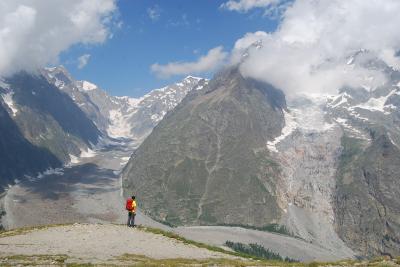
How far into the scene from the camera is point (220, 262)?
58344 mm

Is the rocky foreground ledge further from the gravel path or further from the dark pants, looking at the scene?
the dark pants

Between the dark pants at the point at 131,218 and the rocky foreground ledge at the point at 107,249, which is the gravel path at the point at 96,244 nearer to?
the rocky foreground ledge at the point at 107,249

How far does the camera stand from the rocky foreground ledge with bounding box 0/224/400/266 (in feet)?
181

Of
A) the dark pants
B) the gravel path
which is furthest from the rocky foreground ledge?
the dark pants

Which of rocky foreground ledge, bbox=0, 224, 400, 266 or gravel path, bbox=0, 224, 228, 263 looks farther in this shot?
gravel path, bbox=0, 224, 228, 263

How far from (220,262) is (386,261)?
57.4 feet

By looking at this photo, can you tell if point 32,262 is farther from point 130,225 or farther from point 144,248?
point 130,225

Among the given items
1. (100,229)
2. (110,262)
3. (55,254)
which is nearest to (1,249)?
(55,254)

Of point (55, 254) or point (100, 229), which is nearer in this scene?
point (55, 254)

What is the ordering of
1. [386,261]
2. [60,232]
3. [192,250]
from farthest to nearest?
[60,232]
[192,250]
[386,261]

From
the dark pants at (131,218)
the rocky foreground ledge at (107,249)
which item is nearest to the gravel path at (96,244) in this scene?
the rocky foreground ledge at (107,249)

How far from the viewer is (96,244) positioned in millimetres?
67312

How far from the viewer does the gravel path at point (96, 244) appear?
198 ft

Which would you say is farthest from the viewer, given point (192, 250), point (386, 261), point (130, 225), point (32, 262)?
point (130, 225)
